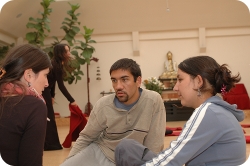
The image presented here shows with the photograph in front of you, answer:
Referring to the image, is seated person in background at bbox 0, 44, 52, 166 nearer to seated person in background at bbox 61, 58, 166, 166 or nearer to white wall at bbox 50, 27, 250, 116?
seated person in background at bbox 61, 58, 166, 166

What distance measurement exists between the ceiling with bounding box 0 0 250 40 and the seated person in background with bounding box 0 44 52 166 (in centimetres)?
868

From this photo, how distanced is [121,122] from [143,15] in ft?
28.5

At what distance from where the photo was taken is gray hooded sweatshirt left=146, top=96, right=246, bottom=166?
1722 mm

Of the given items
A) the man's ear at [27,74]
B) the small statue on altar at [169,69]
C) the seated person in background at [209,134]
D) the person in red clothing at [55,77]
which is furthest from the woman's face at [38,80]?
the small statue on altar at [169,69]

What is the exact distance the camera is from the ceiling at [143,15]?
1071cm

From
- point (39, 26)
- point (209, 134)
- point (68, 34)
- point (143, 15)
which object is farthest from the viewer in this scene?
point (143, 15)

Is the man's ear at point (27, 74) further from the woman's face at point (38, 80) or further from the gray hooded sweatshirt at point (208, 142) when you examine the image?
the gray hooded sweatshirt at point (208, 142)

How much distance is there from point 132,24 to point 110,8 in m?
0.99

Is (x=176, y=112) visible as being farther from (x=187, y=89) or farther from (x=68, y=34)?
(x=187, y=89)

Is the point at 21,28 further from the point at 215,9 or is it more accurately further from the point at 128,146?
the point at 128,146

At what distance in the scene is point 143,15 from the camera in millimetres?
11211

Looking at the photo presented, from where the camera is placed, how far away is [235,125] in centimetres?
180

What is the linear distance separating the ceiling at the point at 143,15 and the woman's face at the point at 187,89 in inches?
346

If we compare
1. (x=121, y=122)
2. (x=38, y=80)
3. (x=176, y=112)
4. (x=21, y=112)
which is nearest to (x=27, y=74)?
(x=38, y=80)
